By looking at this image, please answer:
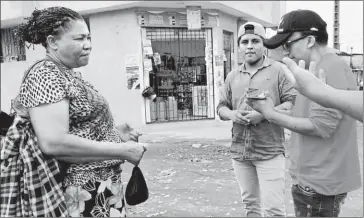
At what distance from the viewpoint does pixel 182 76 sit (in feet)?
35.1

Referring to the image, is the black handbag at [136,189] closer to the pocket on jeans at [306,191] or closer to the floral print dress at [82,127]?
the floral print dress at [82,127]

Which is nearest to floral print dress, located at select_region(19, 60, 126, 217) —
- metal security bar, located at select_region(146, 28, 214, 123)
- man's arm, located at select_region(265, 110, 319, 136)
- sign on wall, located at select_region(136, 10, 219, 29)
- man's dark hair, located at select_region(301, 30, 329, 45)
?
man's arm, located at select_region(265, 110, 319, 136)

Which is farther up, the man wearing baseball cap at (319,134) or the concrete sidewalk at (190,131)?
the man wearing baseball cap at (319,134)

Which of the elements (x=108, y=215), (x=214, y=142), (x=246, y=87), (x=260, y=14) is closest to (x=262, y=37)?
(x=246, y=87)

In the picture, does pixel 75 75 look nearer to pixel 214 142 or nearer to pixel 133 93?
pixel 214 142

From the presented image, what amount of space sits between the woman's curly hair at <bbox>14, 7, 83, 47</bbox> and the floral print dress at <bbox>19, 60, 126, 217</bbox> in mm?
173

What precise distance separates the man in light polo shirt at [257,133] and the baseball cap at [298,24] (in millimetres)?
660

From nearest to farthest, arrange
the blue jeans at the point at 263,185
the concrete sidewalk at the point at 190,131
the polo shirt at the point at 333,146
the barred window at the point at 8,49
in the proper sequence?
the polo shirt at the point at 333,146
the blue jeans at the point at 263,185
the concrete sidewalk at the point at 190,131
the barred window at the point at 8,49

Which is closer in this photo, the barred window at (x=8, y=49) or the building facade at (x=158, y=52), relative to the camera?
the building facade at (x=158, y=52)

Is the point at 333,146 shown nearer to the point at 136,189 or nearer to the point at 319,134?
the point at 319,134

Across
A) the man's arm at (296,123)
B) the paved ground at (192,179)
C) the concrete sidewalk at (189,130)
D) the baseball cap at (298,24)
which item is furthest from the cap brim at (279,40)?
the concrete sidewalk at (189,130)

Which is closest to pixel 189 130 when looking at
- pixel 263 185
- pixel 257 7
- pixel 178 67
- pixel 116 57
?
pixel 178 67

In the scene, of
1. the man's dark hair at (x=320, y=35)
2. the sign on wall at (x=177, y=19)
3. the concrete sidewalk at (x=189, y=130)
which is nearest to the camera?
Answer: the man's dark hair at (x=320, y=35)

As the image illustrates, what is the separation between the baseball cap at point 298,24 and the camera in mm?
2086
